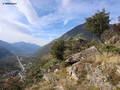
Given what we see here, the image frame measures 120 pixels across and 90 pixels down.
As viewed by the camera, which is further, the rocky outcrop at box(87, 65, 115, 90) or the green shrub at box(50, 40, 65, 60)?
the green shrub at box(50, 40, 65, 60)

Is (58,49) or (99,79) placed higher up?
(58,49)

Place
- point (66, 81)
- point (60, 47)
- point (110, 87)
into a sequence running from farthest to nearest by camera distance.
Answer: point (60, 47)
point (66, 81)
point (110, 87)

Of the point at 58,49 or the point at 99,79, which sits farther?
the point at 58,49

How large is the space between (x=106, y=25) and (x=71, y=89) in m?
23.2

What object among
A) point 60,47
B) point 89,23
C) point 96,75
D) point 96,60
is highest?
point 89,23

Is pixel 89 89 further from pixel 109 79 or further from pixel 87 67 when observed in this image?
pixel 87 67

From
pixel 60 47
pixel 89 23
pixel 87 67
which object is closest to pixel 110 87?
pixel 87 67

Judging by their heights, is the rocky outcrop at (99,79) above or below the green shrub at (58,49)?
below

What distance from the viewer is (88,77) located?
42.9 feet

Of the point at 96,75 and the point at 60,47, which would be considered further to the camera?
the point at 60,47

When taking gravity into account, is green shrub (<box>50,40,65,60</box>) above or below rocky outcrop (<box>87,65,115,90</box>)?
above

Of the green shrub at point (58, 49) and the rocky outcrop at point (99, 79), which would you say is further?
the green shrub at point (58, 49)

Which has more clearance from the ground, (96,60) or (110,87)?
(96,60)

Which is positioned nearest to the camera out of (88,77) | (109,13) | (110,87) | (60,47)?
(110,87)
